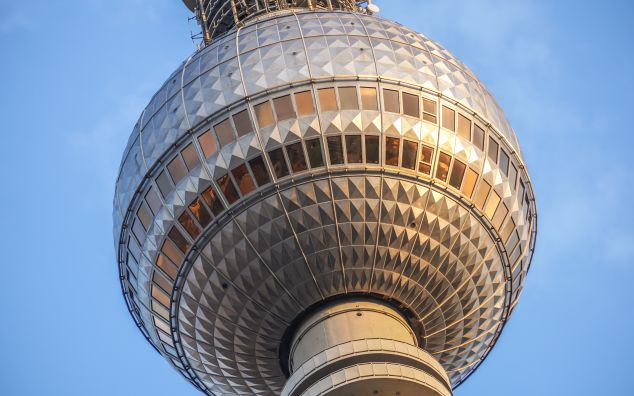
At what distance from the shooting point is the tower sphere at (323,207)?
33688 mm

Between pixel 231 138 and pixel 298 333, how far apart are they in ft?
23.4

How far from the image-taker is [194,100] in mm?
35906

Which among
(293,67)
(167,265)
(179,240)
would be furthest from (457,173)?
(167,265)

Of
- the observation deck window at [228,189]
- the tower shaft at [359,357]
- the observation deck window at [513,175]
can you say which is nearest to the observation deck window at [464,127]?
the observation deck window at [513,175]

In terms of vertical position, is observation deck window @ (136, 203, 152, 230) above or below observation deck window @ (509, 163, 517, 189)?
below

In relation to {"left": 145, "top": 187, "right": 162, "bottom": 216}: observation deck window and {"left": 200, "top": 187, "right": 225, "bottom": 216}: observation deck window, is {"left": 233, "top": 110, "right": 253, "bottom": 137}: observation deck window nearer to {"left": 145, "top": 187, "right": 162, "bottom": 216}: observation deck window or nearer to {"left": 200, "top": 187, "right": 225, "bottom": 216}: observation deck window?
{"left": 200, "top": 187, "right": 225, "bottom": 216}: observation deck window

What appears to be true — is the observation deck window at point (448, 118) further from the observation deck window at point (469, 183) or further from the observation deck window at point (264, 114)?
the observation deck window at point (264, 114)

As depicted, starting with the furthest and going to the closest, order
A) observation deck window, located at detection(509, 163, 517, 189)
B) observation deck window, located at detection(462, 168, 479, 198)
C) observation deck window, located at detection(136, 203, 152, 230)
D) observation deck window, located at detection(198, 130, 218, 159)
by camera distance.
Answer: observation deck window, located at detection(509, 163, 517, 189), observation deck window, located at detection(136, 203, 152, 230), observation deck window, located at detection(462, 168, 479, 198), observation deck window, located at detection(198, 130, 218, 159)

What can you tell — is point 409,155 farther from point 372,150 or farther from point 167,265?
point 167,265

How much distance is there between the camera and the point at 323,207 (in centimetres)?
3362

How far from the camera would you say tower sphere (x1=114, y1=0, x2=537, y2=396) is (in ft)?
111

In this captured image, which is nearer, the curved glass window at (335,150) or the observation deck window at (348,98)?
the curved glass window at (335,150)

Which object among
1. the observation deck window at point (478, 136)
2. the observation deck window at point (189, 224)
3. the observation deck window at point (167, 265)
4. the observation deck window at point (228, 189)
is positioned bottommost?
the observation deck window at point (167, 265)

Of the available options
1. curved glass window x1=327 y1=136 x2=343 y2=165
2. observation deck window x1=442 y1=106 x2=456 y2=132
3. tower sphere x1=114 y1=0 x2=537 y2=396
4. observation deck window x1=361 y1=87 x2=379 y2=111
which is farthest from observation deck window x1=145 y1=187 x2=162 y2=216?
observation deck window x1=442 y1=106 x2=456 y2=132
